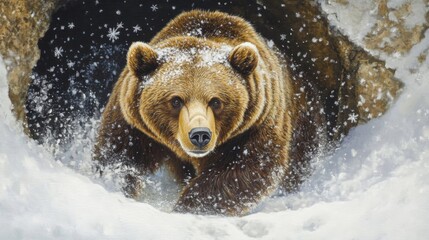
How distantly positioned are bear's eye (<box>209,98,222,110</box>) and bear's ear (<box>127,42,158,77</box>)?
55cm

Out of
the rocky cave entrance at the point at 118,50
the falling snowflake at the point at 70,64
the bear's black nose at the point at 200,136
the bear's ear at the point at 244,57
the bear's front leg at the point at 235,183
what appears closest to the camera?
the bear's black nose at the point at 200,136

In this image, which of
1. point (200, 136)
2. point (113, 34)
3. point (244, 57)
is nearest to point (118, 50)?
point (113, 34)

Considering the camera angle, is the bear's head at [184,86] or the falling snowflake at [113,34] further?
the falling snowflake at [113,34]

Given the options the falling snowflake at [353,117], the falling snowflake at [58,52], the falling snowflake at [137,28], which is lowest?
the falling snowflake at [58,52]

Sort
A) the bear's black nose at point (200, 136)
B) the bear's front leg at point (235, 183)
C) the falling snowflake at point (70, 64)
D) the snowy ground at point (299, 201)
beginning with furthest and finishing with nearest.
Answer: the falling snowflake at point (70, 64), the bear's front leg at point (235, 183), the bear's black nose at point (200, 136), the snowy ground at point (299, 201)

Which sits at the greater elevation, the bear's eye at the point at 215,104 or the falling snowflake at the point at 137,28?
the falling snowflake at the point at 137,28

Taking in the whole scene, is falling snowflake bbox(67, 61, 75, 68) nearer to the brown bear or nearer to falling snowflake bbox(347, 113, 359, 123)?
the brown bear

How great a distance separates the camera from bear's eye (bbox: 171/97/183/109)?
21.8 ft

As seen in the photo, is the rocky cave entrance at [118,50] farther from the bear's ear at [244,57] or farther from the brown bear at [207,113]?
the bear's ear at [244,57]

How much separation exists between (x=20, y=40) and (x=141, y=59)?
2.99 ft

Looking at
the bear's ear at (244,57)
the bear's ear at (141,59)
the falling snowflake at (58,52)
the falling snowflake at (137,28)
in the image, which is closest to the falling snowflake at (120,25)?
the falling snowflake at (137,28)

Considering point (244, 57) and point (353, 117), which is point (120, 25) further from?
point (353, 117)

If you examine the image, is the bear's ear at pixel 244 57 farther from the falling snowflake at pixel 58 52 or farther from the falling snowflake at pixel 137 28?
the falling snowflake at pixel 58 52

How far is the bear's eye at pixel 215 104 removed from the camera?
21.8 feet
